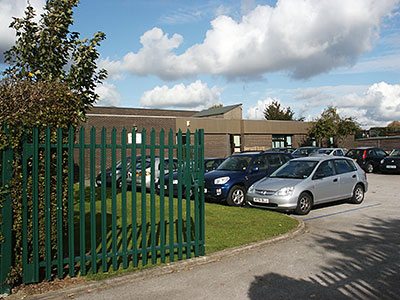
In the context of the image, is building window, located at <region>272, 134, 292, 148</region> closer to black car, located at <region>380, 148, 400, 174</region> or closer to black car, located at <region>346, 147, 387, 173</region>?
black car, located at <region>346, 147, 387, 173</region>

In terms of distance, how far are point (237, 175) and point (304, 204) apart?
2573mm

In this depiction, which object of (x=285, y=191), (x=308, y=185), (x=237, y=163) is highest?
(x=237, y=163)

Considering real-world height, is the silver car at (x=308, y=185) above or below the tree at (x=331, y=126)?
below

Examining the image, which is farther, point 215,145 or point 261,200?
point 215,145

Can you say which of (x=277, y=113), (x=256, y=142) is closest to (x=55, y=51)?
(x=256, y=142)

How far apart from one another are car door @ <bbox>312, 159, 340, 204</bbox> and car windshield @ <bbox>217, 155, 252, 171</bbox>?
266cm

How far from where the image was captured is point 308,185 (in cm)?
950

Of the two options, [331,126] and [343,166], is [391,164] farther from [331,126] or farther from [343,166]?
[331,126]

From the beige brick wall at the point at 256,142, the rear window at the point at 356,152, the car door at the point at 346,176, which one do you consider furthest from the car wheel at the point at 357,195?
the beige brick wall at the point at 256,142

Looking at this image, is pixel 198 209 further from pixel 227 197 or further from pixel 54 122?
pixel 227 197

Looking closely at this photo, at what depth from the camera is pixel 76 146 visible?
4816mm

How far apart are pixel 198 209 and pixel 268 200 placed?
3985 millimetres

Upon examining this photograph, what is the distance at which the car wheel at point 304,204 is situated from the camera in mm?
9266

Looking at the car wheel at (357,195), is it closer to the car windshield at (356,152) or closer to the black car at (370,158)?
the black car at (370,158)
